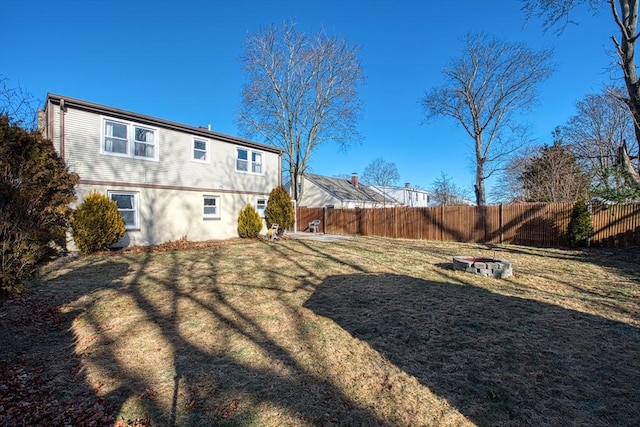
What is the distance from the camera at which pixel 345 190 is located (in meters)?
32.4

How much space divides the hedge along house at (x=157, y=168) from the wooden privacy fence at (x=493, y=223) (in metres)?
7.46

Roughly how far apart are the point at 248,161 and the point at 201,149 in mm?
2680

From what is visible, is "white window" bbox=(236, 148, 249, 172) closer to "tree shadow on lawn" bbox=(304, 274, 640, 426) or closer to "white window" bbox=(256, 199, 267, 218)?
"white window" bbox=(256, 199, 267, 218)

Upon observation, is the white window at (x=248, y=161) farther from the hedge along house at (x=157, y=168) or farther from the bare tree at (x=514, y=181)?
the bare tree at (x=514, y=181)

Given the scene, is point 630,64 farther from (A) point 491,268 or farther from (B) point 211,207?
(B) point 211,207

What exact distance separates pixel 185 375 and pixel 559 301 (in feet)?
20.2

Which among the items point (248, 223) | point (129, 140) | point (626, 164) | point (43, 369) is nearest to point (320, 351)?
point (43, 369)

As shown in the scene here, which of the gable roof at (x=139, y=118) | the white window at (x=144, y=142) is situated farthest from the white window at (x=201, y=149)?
the white window at (x=144, y=142)

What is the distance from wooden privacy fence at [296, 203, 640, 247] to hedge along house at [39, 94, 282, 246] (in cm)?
746

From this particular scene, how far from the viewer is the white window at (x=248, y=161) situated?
16.4 meters

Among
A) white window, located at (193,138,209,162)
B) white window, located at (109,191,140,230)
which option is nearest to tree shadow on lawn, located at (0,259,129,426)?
white window, located at (109,191,140,230)

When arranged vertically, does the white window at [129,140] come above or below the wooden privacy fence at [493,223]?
above

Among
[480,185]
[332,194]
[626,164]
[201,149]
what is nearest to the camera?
[626,164]

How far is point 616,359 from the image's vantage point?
3592 millimetres
